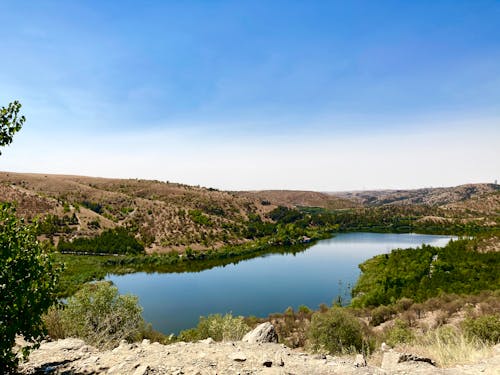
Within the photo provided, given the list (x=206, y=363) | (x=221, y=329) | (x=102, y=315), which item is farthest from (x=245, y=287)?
(x=206, y=363)

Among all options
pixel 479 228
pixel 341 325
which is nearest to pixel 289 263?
pixel 341 325

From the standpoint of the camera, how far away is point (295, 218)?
533ft

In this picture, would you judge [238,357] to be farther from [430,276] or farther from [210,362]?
[430,276]

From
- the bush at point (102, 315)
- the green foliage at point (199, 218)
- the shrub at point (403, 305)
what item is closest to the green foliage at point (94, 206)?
the green foliage at point (199, 218)

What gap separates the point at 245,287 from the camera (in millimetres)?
61875

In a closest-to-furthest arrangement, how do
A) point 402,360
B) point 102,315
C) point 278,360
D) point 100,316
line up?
point 278,360, point 402,360, point 100,316, point 102,315

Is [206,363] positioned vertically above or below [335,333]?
above

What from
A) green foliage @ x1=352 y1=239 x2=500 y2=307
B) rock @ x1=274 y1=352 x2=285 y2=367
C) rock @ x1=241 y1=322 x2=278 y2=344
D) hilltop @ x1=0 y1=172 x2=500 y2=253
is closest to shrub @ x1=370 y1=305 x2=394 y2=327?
green foliage @ x1=352 y1=239 x2=500 y2=307

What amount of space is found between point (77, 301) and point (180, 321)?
26026 millimetres

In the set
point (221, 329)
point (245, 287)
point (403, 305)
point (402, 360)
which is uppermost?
point (402, 360)

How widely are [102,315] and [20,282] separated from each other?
1630 centimetres

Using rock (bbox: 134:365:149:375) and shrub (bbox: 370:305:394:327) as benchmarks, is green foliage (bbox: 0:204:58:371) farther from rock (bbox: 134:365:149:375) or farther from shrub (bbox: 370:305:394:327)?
shrub (bbox: 370:305:394:327)

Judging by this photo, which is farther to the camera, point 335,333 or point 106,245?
point 106,245

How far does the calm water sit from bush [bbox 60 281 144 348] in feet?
67.5
